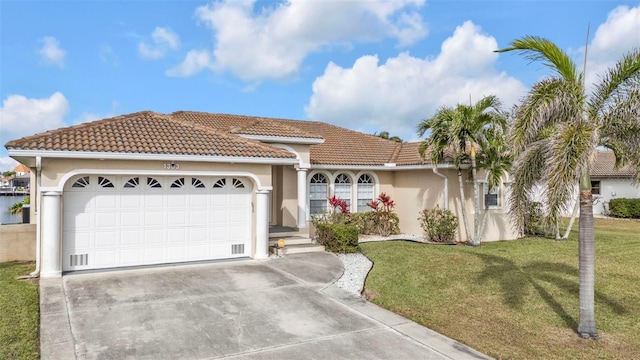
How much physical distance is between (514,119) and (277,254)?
875 centimetres

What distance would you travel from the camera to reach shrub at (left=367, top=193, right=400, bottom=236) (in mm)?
19031

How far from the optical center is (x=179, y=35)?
16.4m

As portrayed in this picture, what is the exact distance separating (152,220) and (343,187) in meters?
9.67

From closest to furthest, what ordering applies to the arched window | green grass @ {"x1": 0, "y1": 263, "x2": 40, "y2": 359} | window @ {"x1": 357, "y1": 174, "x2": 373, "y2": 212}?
1. green grass @ {"x1": 0, "y1": 263, "x2": 40, "y2": 359}
2. the arched window
3. window @ {"x1": 357, "y1": 174, "x2": 373, "y2": 212}

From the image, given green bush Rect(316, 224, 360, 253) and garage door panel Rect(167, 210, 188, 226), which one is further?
green bush Rect(316, 224, 360, 253)

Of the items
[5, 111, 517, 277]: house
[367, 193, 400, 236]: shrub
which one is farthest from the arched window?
[5, 111, 517, 277]: house

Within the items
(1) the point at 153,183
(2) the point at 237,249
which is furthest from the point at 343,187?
(1) the point at 153,183

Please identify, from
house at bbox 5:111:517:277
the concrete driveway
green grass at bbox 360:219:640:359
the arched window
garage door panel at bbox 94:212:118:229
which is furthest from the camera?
the arched window

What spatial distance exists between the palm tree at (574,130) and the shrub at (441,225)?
Result: 9356mm

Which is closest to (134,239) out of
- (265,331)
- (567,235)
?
(265,331)

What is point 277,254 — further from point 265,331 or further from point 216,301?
point 265,331

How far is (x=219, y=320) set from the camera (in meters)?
7.95

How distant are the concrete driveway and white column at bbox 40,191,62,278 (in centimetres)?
44

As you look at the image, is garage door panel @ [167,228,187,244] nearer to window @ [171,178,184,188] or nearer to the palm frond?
window @ [171,178,184,188]
